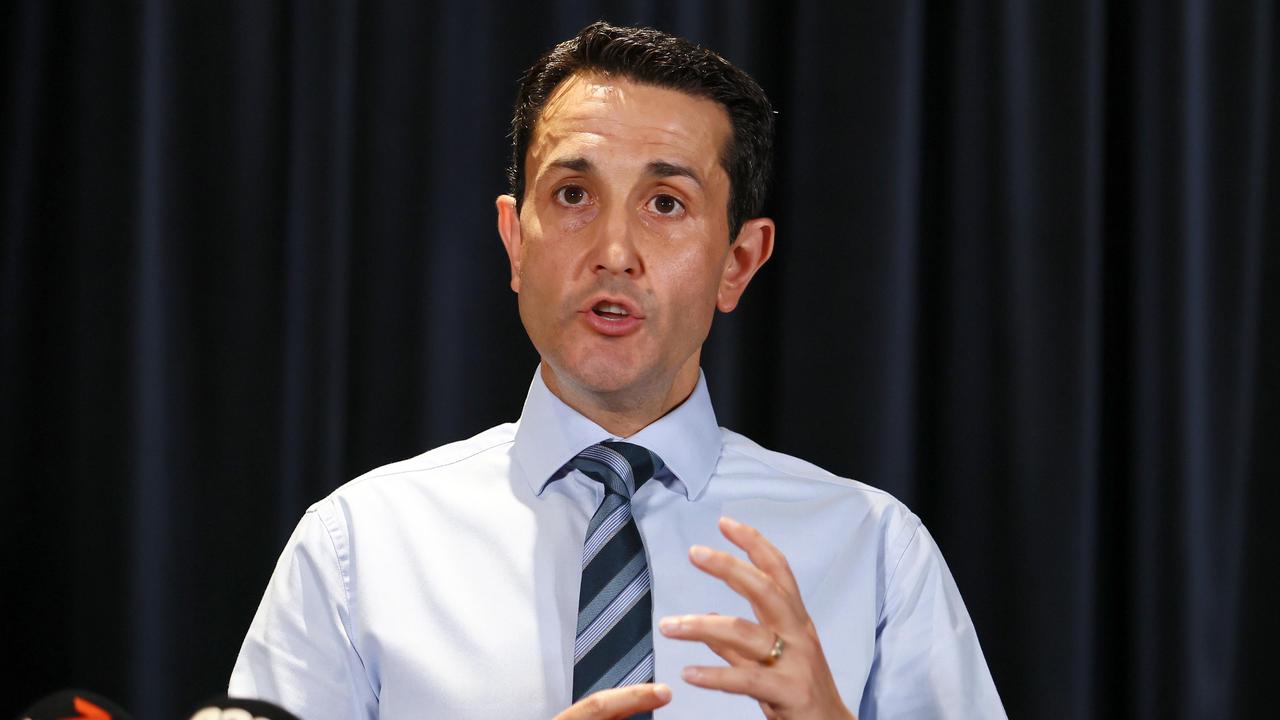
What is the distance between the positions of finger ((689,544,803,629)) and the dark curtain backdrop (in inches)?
31.2

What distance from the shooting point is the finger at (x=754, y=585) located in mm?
950

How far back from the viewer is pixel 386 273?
6.02 feet

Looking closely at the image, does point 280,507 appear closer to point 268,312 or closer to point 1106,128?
point 268,312

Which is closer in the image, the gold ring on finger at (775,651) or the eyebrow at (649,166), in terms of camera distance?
the gold ring on finger at (775,651)

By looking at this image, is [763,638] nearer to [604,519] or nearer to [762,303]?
[604,519]

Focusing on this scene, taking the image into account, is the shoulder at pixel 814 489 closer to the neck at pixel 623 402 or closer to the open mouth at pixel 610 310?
the neck at pixel 623 402

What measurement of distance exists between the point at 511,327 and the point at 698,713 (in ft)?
2.46

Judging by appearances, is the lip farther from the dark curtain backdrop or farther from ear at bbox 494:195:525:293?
the dark curtain backdrop

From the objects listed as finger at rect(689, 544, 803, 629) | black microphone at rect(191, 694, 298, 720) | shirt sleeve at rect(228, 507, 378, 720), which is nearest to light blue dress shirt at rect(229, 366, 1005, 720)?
shirt sleeve at rect(228, 507, 378, 720)

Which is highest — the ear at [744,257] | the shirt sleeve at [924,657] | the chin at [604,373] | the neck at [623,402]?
the ear at [744,257]

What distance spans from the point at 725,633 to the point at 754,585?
0.17 ft

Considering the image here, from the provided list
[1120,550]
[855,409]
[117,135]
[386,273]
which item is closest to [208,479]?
[386,273]

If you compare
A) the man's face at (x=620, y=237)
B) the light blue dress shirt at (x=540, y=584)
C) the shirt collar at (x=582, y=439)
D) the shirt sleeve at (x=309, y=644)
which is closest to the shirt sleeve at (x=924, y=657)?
the light blue dress shirt at (x=540, y=584)

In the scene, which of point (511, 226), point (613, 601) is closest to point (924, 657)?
point (613, 601)
